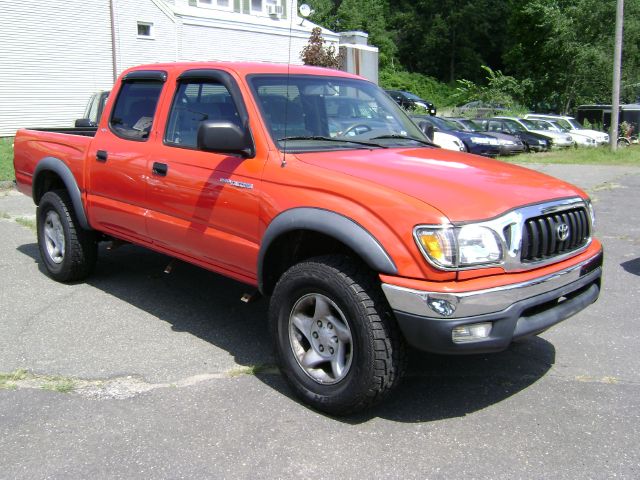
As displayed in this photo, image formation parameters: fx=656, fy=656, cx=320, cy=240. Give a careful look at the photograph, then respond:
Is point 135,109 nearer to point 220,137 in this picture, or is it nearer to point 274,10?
point 220,137

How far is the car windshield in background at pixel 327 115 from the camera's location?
13.6 feet

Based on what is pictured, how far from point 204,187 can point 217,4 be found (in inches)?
1086

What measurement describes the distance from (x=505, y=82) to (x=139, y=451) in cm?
4613

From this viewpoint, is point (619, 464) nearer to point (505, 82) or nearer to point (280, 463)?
point (280, 463)

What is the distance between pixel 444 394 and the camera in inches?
153

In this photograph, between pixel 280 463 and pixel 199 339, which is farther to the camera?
pixel 199 339

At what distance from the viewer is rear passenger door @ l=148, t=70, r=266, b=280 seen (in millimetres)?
4016

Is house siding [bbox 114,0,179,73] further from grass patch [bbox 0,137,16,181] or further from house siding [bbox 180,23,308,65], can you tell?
grass patch [bbox 0,137,16,181]

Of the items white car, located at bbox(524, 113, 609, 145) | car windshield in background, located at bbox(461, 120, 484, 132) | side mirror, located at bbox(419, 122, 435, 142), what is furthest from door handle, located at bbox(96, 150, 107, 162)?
white car, located at bbox(524, 113, 609, 145)

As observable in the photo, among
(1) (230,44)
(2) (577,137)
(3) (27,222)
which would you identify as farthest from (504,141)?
(3) (27,222)

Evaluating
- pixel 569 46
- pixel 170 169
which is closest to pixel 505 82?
pixel 569 46

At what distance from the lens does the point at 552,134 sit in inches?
1017

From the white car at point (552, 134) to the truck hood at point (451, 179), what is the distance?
22.4 meters

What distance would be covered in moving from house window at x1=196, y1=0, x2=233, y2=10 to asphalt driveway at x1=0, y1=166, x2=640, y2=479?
1020 inches
